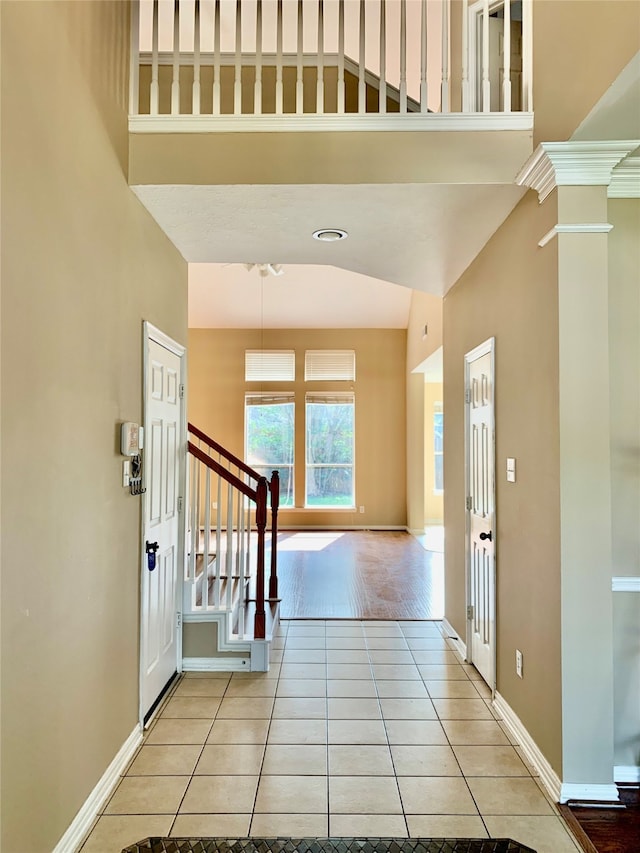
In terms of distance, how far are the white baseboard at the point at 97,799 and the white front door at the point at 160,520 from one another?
225mm

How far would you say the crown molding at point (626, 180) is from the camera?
2322mm

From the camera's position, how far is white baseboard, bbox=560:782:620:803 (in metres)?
2.21

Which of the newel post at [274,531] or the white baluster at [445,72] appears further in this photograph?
the newel post at [274,531]

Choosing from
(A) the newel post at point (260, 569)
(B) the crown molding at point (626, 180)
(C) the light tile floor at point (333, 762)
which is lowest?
(C) the light tile floor at point (333, 762)

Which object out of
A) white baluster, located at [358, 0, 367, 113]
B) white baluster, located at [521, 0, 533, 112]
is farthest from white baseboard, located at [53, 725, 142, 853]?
white baluster, located at [521, 0, 533, 112]

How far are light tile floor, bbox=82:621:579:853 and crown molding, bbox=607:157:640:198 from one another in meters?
2.70

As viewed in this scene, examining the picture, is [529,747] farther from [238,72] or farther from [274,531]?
[238,72]

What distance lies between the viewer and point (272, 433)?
9.00 meters

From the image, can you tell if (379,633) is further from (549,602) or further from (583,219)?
(583,219)

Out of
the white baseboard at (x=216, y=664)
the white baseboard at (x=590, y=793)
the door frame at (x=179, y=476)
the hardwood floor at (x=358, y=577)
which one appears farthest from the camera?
the hardwood floor at (x=358, y=577)

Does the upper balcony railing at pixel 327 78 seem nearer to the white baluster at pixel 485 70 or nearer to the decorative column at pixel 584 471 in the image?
the white baluster at pixel 485 70

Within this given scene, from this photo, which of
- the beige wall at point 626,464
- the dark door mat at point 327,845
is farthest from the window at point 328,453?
the dark door mat at point 327,845

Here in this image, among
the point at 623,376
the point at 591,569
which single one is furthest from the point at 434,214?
the point at 591,569

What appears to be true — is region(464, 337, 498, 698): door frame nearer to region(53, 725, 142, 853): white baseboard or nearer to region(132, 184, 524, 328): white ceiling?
region(132, 184, 524, 328): white ceiling
